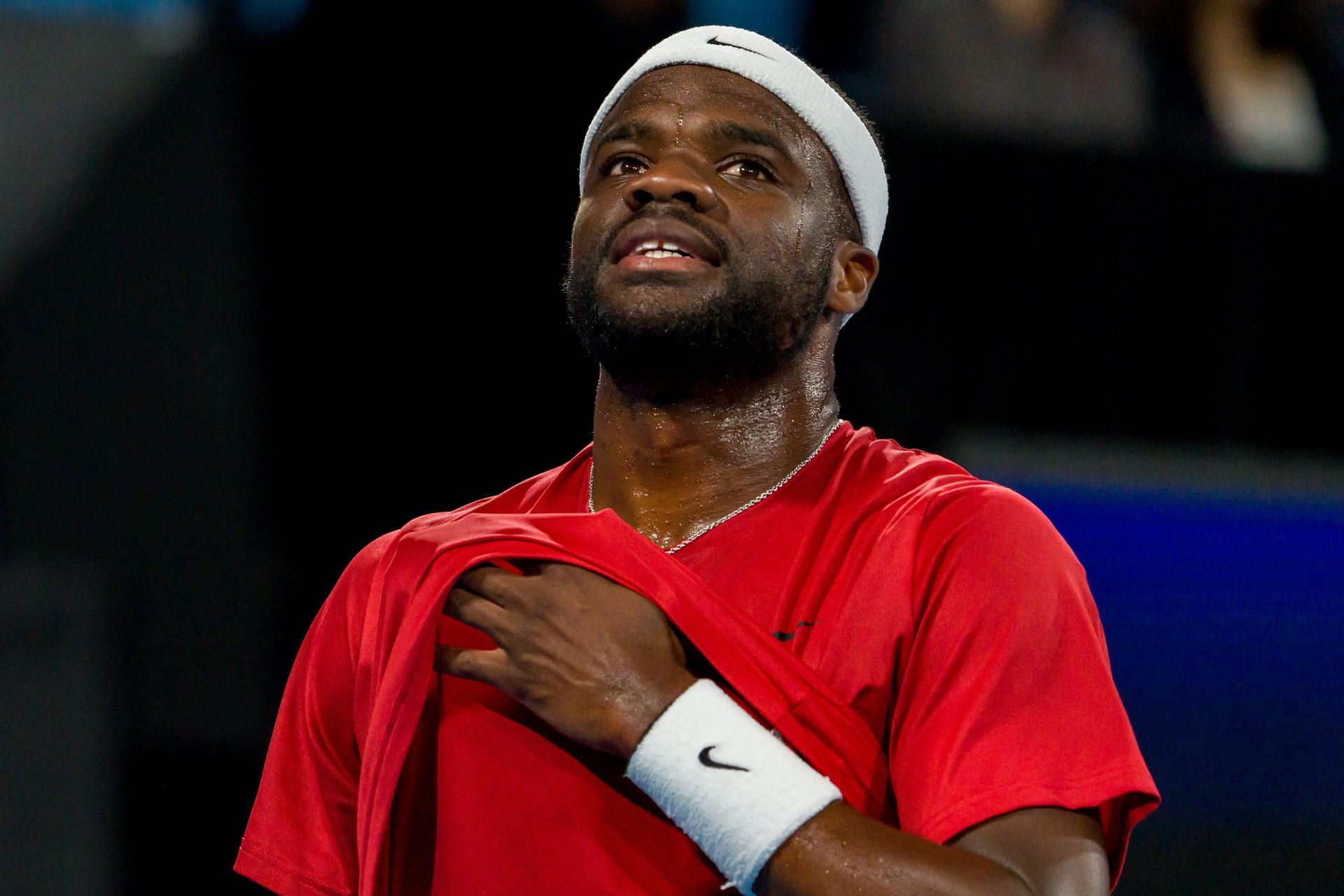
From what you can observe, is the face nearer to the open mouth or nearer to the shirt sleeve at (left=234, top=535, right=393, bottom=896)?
the open mouth

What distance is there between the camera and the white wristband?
1.47 m

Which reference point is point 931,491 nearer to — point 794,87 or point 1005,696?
point 1005,696

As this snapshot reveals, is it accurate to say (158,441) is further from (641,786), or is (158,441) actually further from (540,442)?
(641,786)

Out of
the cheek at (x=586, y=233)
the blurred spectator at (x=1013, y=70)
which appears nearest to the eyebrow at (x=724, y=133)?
the cheek at (x=586, y=233)

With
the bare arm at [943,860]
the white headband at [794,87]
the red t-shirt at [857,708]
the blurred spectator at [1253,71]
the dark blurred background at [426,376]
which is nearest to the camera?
the bare arm at [943,860]

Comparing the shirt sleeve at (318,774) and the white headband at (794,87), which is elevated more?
the white headband at (794,87)

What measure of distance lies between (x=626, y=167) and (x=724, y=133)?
0.15m

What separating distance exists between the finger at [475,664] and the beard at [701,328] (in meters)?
0.44

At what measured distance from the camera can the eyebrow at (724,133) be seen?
201cm

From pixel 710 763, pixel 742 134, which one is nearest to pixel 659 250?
pixel 742 134

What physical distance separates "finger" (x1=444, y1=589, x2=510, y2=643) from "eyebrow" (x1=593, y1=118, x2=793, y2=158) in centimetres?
72

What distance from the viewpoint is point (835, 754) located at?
1579mm

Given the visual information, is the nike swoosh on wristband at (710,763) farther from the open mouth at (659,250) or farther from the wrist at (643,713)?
the open mouth at (659,250)

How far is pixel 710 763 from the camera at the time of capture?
1496mm
